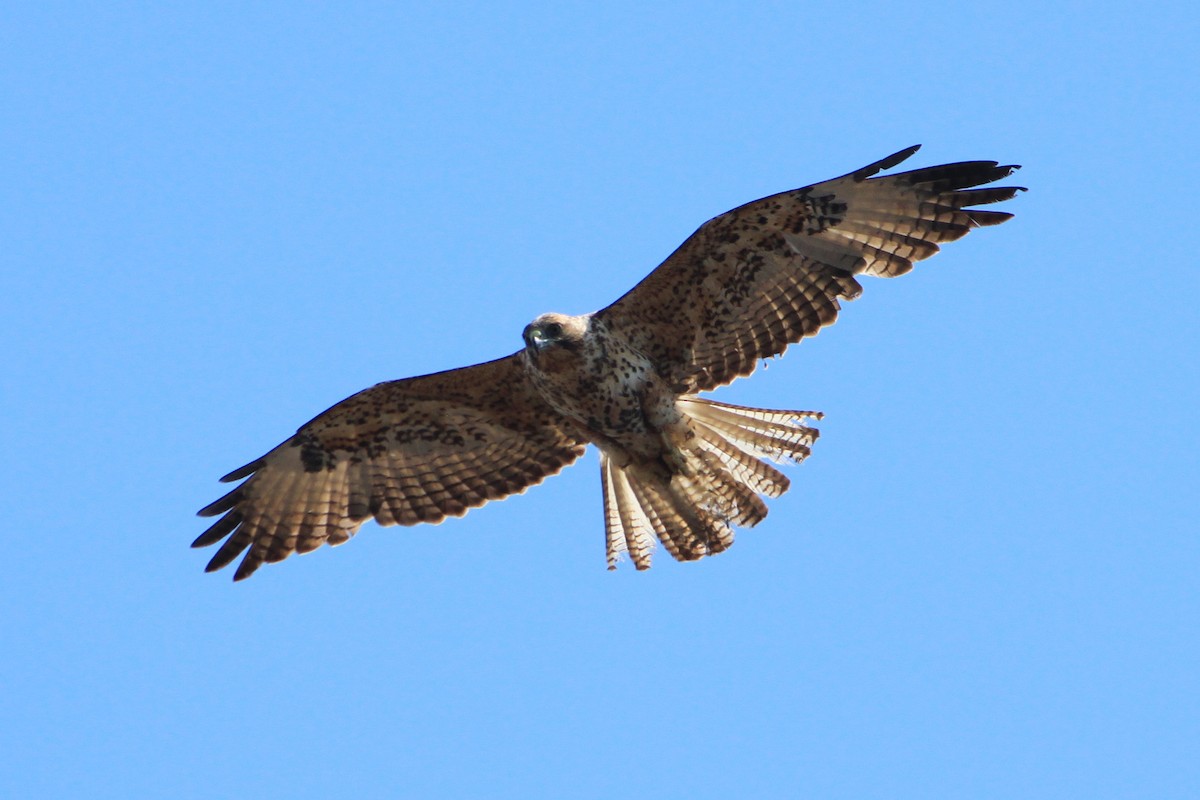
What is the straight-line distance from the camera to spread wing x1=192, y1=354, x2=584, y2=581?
435 inches

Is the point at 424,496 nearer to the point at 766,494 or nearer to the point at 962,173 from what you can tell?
the point at 766,494

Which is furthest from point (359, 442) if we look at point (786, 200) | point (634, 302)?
point (786, 200)

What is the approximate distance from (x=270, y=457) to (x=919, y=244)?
4.31m

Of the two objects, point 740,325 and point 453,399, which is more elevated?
point 453,399

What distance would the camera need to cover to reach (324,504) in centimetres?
1121

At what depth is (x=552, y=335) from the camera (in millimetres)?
10258

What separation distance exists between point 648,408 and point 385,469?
1851mm

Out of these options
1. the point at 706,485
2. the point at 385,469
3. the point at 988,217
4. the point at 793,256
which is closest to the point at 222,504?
the point at 385,469

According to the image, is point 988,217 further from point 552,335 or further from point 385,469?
point 385,469

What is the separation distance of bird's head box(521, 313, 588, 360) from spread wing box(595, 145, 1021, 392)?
300 mm

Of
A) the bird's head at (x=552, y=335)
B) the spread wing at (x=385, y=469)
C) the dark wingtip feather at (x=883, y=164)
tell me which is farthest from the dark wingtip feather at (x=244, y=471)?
the dark wingtip feather at (x=883, y=164)

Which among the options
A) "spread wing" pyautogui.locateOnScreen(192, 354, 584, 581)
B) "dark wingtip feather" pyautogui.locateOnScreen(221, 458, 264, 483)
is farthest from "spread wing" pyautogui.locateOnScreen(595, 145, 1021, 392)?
"dark wingtip feather" pyautogui.locateOnScreen(221, 458, 264, 483)

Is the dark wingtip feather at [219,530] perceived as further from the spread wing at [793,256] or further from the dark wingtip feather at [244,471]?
the spread wing at [793,256]

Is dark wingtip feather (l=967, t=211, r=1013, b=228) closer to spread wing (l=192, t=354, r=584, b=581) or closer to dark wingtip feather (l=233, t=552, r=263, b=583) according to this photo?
spread wing (l=192, t=354, r=584, b=581)
